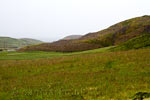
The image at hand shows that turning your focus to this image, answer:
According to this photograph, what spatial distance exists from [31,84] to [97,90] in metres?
6.45

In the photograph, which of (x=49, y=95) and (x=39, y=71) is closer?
(x=49, y=95)

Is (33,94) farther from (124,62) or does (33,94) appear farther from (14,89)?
(124,62)

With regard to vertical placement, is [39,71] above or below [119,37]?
below

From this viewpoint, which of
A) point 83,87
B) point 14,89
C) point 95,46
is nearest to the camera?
point 83,87

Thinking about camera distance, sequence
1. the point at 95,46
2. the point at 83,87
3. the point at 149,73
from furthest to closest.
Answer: the point at 95,46 < the point at 149,73 < the point at 83,87

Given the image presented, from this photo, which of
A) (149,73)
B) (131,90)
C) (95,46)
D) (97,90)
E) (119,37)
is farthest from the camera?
(119,37)

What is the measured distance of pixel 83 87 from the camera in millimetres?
13164

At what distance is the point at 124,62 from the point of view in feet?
69.2

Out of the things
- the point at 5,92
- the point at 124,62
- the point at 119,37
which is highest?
the point at 119,37

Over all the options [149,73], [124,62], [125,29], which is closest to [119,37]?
[125,29]

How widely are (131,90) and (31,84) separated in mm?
8737

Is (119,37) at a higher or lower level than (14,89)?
higher

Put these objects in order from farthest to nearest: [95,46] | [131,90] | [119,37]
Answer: [119,37], [95,46], [131,90]

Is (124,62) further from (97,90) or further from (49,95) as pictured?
(49,95)
